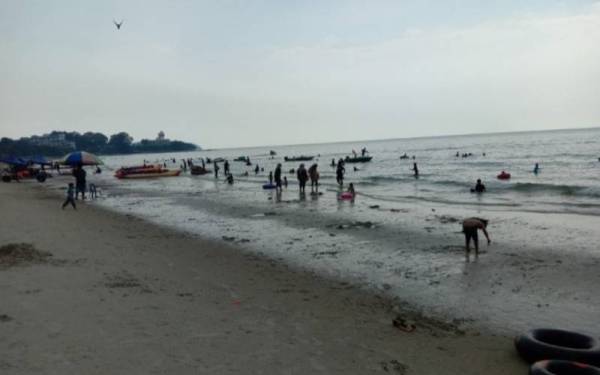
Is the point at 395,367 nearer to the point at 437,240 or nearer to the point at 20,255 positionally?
the point at 20,255

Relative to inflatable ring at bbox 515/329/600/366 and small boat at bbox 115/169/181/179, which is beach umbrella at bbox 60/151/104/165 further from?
inflatable ring at bbox 515/329/600/366

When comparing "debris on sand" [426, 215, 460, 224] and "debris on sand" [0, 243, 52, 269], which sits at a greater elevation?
"debris on sand" [0, 243, 52, 269]

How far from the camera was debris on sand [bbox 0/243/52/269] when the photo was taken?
919cm

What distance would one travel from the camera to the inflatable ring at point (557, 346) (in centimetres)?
548

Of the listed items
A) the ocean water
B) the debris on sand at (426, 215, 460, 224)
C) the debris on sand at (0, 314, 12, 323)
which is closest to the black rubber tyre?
the ocean water

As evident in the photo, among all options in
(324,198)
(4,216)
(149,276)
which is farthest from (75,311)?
(324,198)

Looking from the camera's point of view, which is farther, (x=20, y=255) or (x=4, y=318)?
(x=20, y=255)

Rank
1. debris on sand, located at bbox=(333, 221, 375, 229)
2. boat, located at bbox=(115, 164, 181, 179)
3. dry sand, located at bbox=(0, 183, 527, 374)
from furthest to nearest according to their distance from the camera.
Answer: boat, located at bbox=(115, 164, 181, 179), debris on sand, located at bbox=(333, 221, 375, 229), dry sand, located at bbox=(0, 183, 527, 374)

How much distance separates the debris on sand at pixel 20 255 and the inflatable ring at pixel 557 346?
28.6 feet

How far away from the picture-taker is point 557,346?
5664 mm

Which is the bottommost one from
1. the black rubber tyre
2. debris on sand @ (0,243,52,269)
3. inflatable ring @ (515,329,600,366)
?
inflatable ring @ (515,329,600,366)

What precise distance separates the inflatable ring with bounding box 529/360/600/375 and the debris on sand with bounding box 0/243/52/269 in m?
8.81

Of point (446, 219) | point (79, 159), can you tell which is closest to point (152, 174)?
point (79, 159)

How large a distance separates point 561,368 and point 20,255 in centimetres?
975
